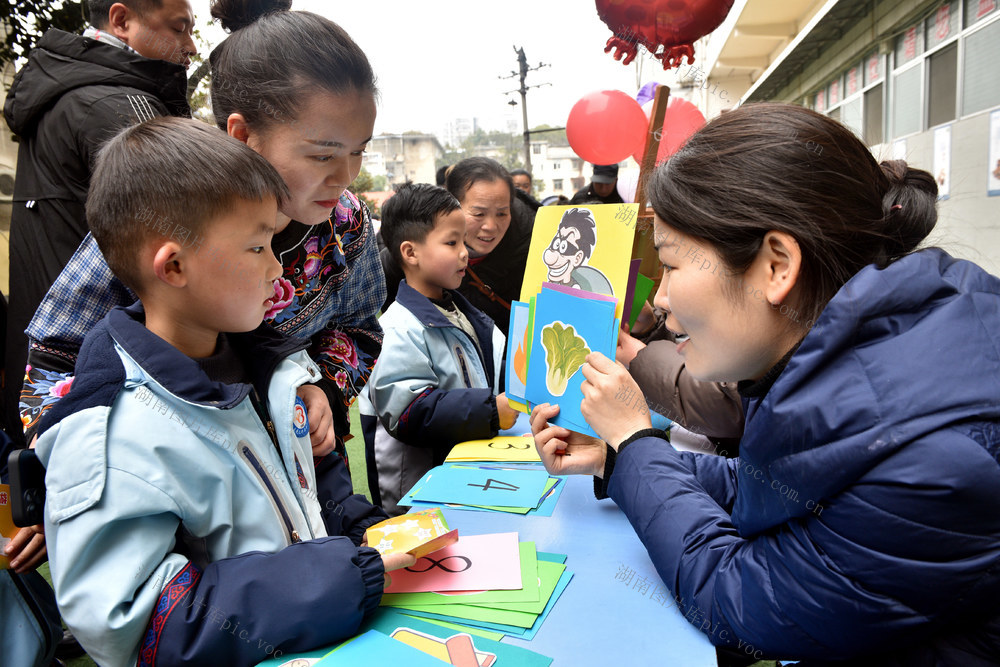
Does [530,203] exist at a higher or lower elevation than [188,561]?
higher

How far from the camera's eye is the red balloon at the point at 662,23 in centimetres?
283

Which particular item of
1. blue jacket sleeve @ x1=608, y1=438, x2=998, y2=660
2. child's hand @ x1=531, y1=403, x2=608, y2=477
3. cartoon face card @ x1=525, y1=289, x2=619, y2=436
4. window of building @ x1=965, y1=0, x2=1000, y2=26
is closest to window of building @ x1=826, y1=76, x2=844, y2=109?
window of building @ x1=965, y1=0, x2=1000, y2=26

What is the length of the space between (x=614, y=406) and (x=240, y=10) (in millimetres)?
1216

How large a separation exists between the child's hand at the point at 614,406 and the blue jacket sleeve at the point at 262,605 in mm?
533

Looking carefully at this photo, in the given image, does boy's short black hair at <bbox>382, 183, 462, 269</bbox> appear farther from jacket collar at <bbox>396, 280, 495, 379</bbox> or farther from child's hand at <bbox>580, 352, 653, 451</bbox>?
child's hand at <bbox>580, 352, 653, 451</bbox>

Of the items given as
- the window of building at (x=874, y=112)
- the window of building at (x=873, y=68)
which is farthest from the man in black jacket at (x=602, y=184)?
the window of building at (x=873, y=68)

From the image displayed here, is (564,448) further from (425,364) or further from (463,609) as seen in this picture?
(425,364)

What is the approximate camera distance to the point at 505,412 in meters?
1.86

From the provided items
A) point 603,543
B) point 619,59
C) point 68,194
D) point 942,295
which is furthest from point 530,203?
point 942,295

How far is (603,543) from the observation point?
1.20 m

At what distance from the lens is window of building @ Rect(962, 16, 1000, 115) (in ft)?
16.4

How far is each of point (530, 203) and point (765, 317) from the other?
2747 millimetres

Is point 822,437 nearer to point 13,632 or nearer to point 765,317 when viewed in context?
point 765,317

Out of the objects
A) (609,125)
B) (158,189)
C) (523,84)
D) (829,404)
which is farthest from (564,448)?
(523,84)
